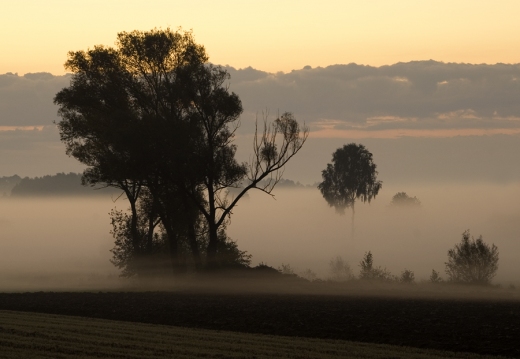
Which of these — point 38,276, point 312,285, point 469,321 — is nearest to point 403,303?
point 469,321

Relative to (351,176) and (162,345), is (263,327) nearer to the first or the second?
(162,345)

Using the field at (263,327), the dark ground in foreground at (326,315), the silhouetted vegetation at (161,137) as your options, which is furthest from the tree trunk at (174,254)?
the field at (263,327)

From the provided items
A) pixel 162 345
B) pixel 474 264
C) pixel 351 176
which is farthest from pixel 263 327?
pixel 351 176

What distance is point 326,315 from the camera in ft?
121

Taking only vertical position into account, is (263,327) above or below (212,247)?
below

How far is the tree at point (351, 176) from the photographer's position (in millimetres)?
140250

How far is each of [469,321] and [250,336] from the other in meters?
9.23

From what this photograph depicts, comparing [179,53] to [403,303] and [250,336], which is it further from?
[250,336]

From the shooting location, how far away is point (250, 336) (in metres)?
32.1

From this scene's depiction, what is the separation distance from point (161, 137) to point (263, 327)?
31950 millimetres

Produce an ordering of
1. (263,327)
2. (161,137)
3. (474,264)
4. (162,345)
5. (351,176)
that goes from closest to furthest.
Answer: (162,345) < (263,327) < (161,137) < (474,264) < (351,176)

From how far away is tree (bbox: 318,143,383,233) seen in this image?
14025 centimetres

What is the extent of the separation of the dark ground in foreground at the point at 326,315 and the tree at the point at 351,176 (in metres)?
91.7

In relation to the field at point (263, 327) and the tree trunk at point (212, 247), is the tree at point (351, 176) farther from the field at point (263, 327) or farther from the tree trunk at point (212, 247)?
the field at point (263, 327)
